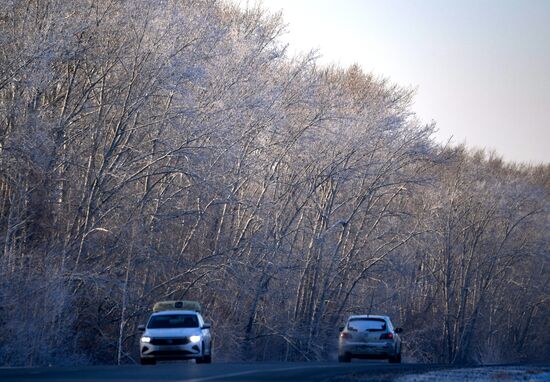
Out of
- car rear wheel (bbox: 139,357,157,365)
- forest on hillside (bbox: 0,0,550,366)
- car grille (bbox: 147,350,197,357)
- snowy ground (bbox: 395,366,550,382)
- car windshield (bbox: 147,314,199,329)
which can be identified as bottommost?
snowy ground (bbox: 395,366,550,382)

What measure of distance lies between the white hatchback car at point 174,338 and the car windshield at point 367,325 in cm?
618

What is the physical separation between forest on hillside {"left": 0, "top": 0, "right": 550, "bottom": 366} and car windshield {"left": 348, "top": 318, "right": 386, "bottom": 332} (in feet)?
23.0

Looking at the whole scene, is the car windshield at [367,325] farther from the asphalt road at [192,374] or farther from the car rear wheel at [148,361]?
the car rear wheel at [148,361]

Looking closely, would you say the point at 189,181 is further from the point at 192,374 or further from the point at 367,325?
the point at 192,374

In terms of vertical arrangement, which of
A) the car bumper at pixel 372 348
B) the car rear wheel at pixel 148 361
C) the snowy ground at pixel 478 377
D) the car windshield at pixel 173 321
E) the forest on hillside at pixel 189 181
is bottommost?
the snowy ground at pixel 478 377

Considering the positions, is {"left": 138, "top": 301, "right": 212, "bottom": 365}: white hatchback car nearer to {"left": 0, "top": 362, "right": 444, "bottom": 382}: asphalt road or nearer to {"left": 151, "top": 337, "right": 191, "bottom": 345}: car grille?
{"left": 151, "top": 337, "right": 191, "bottom": 345}: car grille

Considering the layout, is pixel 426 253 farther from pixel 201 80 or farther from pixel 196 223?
pixel 201 80

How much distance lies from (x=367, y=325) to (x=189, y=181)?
1038cm

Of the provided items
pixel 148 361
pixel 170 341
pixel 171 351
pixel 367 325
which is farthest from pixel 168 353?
pixel 367 325

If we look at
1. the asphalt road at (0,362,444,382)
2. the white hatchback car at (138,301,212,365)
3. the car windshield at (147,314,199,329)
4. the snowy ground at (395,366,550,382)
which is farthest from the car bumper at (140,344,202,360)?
the snowy ground at (395,366,550,382)

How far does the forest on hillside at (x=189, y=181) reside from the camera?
3123cm

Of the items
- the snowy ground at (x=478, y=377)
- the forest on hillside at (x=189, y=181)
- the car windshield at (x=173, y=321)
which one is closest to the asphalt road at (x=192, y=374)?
the snowy ground at (x=478, y=377)

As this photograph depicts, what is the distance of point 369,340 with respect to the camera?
31875 mm

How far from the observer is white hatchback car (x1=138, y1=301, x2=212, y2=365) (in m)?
26.6
